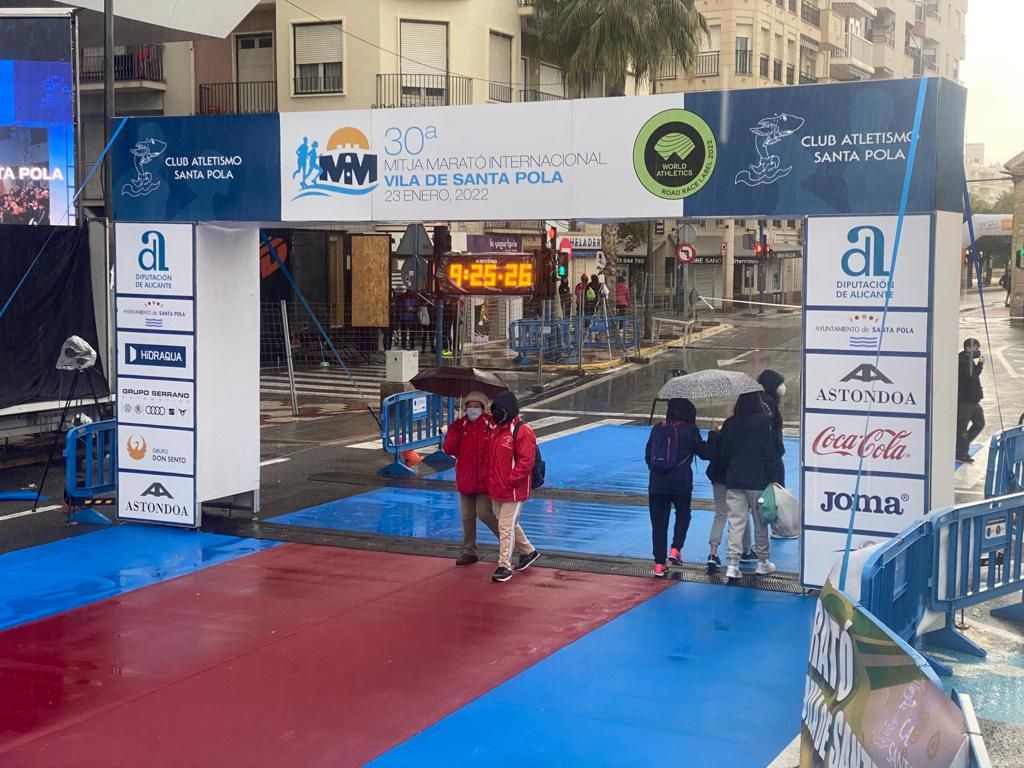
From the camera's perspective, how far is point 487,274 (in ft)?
58.4

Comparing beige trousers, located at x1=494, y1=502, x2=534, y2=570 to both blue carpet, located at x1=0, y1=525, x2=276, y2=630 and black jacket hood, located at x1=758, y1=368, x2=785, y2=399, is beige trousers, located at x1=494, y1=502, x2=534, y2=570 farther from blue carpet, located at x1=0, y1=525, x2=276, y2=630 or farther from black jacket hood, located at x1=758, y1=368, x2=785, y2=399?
blue carpet, located at x1=0, y1=525, x2=276, y2=630

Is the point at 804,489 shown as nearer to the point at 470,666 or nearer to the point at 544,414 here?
the point at 470,666

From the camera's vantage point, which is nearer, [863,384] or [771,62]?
[863,384]

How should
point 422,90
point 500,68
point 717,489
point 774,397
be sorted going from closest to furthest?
1. point 717,489
2. point 774,397
3. point 422,90
4. point 500,68

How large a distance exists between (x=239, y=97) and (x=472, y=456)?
1200 inches

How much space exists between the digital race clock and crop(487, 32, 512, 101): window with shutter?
21.6 m

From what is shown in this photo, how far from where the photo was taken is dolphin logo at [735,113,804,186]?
962 cm

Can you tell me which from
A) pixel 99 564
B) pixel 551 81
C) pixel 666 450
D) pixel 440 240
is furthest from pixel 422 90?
pixel 666 450

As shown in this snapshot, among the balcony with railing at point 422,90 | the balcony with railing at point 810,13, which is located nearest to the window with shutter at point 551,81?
the balcony with railing at point 422,90

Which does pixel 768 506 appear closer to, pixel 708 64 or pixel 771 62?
pixel 708 64

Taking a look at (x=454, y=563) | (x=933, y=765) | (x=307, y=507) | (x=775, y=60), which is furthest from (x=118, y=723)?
(x=775, y=60)

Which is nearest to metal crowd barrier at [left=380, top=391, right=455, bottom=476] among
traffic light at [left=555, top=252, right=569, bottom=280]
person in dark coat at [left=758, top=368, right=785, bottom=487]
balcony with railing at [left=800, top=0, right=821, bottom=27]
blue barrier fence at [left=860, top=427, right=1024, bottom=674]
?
person in dark coat at [left=758, top=368, right=785, bottom=487]

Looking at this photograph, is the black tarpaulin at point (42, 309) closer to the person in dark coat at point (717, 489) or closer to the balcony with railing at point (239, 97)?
the person in dark coat at point (717, 489)

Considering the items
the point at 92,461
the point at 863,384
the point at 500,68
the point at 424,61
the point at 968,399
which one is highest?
the point at 500,68
